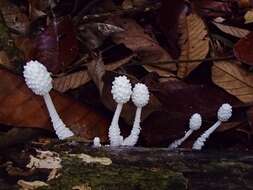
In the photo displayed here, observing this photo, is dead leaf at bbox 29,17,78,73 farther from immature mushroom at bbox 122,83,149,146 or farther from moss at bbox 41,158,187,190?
moss at bbox 41,158,187,190

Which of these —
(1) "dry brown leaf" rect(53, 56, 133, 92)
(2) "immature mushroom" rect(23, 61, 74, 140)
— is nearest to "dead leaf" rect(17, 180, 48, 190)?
(2) "immature mushroom" rect(23, 61, 74, 140)

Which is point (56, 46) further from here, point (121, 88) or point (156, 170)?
point (156, 170)

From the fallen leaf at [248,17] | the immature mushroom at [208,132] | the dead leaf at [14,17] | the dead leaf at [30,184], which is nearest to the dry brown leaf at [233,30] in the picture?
the fallen leaf at [248,17]

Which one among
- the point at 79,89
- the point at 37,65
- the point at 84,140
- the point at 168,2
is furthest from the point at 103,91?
the point at 168,2

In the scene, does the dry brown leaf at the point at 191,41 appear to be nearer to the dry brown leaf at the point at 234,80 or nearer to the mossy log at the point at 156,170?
the dry brown leaf at the point at 234,80

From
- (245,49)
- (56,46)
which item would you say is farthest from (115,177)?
(245,49)
